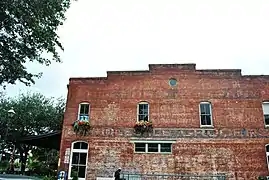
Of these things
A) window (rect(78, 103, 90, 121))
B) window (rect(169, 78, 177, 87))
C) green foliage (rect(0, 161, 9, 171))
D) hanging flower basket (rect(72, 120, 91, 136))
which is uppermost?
window (rect(169, 78, 177, 87))

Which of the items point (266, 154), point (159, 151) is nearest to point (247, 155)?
point (266, 154)

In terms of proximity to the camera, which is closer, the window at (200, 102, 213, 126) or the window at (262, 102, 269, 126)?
the window at (262, 102, 269, 126)

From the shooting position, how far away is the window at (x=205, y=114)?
15541mm

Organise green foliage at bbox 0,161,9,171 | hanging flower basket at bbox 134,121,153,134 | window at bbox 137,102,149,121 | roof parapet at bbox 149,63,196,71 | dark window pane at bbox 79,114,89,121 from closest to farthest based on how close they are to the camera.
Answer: hanging flower basket at bbox 134,121,153,134 → window at bbox 137,102,149,121 → dark window pane at bbox 79,114,89,121 → roof parapet at bbox 149,63,196,71 → green foliage at bbox 0,161,9,171

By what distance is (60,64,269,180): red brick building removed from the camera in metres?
14.6

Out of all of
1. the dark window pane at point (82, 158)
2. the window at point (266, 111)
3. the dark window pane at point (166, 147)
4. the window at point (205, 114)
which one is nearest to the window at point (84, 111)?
the dark window pane at point (82, 158)

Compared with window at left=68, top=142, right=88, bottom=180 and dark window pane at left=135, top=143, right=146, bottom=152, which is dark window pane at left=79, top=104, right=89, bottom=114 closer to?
window at left=68, top=142, right=88, bottom=180

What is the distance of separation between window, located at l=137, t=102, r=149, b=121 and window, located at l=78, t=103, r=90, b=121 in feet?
11.7

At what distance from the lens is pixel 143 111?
16.4 meters

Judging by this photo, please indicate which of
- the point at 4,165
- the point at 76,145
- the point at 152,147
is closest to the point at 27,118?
the point at 4,165

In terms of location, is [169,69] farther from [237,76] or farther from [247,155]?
[247,155]

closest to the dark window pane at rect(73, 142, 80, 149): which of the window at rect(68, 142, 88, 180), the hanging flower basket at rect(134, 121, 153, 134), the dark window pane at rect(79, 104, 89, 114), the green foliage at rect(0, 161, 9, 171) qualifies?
the window at rect(68, 142, 88, 180)

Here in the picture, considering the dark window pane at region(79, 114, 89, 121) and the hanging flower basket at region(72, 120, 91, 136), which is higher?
the dark window pane at region(79, 114, 89, 121)

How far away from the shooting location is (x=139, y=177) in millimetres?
14719
